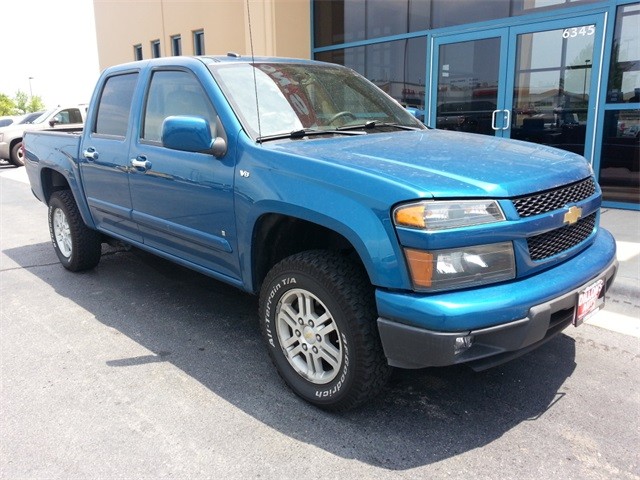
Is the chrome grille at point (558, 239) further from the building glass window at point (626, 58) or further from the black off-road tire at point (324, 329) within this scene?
the building glass window at point (626, 58)

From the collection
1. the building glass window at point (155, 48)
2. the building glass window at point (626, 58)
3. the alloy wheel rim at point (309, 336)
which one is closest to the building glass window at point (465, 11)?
the building glass window at point (626, 58)

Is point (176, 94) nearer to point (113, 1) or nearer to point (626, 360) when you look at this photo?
point (626, 360)

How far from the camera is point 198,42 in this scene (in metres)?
14.9

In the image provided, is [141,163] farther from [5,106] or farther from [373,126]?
[5,106]

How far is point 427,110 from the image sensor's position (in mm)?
9516

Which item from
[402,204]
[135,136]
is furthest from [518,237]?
[135,136]

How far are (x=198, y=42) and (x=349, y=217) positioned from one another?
13940 mm

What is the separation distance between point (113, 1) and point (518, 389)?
64.0ft

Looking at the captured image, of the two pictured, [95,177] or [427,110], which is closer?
[95,177]

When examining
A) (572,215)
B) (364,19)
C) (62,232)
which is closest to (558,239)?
(572,215)

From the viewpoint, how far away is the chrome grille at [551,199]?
243cm

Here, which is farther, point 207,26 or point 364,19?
point 207,26

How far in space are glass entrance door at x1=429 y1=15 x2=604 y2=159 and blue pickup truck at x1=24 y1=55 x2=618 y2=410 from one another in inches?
179

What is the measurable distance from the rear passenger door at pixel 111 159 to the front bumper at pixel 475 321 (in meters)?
2.54
